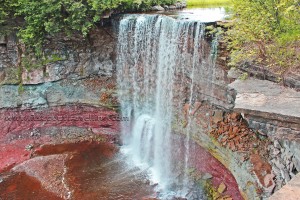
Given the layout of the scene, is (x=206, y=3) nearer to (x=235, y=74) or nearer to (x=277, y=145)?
(x=235, y=74)

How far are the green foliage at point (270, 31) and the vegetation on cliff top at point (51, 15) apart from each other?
5917 mm

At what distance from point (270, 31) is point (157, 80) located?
17.6 ft

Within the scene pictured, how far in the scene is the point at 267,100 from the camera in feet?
→ 18.6

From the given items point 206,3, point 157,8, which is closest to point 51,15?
point 157,8

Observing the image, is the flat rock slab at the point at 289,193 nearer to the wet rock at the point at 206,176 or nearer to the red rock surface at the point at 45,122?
the wet rock at the point at 206,176

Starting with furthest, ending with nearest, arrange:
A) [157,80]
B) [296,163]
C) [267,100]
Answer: [157,80], [296,163], [267,100]

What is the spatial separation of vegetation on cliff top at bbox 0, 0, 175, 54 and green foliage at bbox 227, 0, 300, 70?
5.92 meters

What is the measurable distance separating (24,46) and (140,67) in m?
4.66

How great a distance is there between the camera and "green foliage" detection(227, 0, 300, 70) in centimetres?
656

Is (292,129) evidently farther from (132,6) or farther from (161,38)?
(132,6)

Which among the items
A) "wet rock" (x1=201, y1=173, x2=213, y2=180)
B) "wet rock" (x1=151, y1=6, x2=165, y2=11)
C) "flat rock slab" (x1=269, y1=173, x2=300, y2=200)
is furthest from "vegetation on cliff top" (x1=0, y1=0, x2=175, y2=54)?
"flat rock slab" (x1=269, y1=173, x2=300, y2=200)

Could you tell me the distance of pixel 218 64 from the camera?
9.52 metres

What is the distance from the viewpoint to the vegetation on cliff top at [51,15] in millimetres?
11484

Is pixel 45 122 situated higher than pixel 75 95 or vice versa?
pixel 75 95
